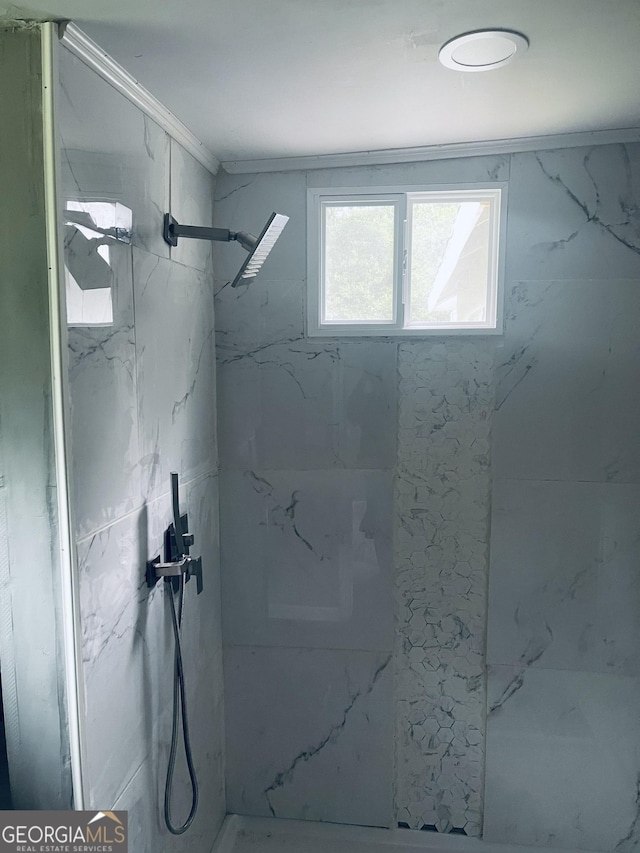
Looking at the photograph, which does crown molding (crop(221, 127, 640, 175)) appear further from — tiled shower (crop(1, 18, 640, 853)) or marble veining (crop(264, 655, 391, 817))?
marble veining (crop(264, 655, 391, 817))

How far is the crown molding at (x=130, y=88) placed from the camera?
47.1 inches

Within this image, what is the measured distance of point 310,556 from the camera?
85.4 inches

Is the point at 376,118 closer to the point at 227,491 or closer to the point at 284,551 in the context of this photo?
the point at 227,491

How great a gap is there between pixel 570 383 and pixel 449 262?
61 cm

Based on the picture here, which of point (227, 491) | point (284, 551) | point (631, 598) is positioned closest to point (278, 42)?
point (227, 491)

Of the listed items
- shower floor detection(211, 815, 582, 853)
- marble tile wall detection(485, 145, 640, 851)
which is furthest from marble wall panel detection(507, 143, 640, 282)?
shower floor detection(211, 815, 582, 853)

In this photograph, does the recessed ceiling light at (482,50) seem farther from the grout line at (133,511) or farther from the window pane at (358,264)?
the grout line at (133,511)

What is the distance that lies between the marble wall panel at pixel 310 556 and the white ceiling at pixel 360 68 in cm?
116

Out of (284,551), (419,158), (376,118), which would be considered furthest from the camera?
(284,551)

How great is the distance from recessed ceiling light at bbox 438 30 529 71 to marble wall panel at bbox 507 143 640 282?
660 millimetres

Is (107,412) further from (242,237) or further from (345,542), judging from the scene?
(345,542)

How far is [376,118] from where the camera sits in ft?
5.57

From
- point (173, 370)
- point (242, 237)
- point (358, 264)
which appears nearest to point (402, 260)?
point (358, 264)

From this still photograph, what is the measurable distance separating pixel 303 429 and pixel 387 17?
1296 mm
